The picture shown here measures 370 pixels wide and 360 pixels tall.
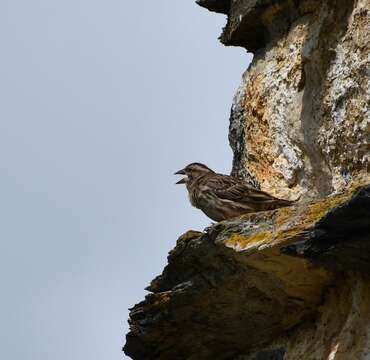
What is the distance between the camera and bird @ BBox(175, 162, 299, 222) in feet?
46.1

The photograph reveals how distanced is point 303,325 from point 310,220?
4.87 feet

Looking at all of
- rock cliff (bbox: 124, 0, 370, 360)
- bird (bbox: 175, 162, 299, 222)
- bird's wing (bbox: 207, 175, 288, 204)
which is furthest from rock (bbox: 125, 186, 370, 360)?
bird's wing (bbox: 207, 175, 288, 204)

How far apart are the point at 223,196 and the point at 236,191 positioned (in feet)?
1.48

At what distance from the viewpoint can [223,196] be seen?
15.1 meters

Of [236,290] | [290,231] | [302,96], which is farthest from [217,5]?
[290,231]

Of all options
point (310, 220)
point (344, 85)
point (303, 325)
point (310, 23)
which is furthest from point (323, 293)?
point (310, 23)

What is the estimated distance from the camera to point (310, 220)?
10789 millimetres

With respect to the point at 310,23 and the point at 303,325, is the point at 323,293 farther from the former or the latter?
the point at 310,23

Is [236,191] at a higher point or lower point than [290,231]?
higher

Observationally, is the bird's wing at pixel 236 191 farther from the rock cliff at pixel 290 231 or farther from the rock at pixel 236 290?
the rock at pixel 236 290

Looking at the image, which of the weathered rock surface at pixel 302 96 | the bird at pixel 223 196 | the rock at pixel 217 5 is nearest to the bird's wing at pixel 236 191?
the bird at pixel 223 196

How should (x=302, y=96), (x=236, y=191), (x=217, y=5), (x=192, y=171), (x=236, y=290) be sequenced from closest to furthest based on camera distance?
(x=236, y=290) → (x=302, y=96) → (x=236, y=191) → (x=217, y=5) → (x=192, y=171)

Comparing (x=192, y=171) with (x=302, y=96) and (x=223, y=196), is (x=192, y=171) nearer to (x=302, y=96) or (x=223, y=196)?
(x=223, y=196)

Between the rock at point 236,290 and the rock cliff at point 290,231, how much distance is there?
0.01 m
